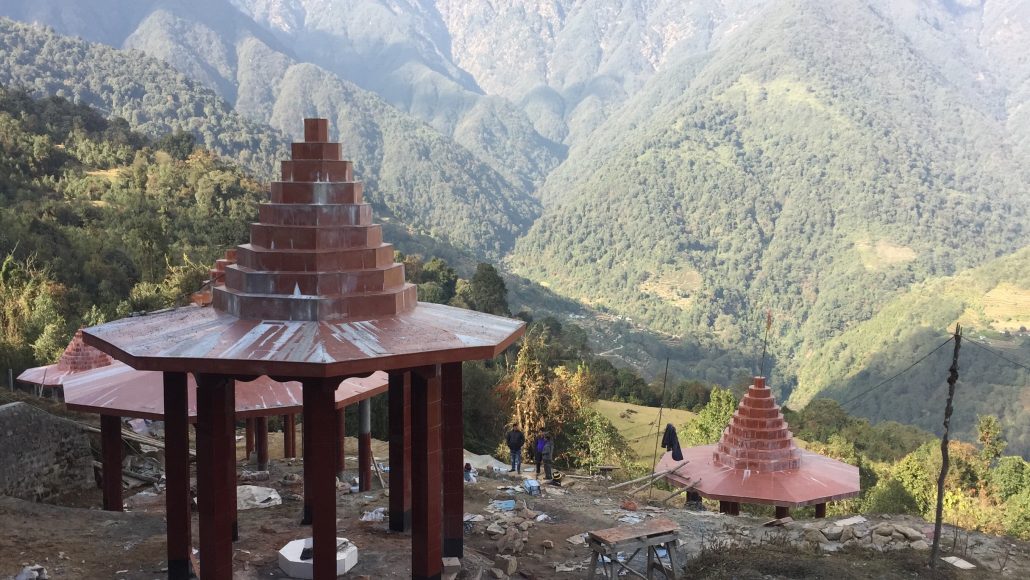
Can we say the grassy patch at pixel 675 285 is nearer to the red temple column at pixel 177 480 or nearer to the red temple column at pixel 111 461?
the red temple column at pixel 111 461

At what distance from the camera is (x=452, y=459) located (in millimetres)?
11641

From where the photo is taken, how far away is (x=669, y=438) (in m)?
19.8

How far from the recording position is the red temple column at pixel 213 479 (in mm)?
10070

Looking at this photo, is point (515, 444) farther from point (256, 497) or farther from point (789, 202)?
point (789, 202)

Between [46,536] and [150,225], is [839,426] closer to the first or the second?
[150,225]

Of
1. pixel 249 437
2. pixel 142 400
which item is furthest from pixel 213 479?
pixel 249 437

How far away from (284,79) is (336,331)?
19747 centimetres

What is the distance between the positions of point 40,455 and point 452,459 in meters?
7.69

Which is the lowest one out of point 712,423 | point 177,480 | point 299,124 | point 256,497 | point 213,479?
point 712,423

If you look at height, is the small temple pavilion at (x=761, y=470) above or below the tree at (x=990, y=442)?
above

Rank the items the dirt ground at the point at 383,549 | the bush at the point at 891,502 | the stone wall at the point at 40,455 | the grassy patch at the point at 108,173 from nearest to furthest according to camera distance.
→ 1. the dirt ground at the point at 383,549
2. the stone wall at the point at 40,455
3. the bush at the point at 891,502
4. the grassy patch at the point at 108,173

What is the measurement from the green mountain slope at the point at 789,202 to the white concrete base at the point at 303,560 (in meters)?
103

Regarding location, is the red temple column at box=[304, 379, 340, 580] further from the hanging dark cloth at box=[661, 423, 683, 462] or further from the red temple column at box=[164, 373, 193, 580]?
the hanging dark cloth at box=[661, 423, 683, 462]

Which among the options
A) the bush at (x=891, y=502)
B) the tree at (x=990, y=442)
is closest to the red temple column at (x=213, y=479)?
the bush at (x=891, y=502)
